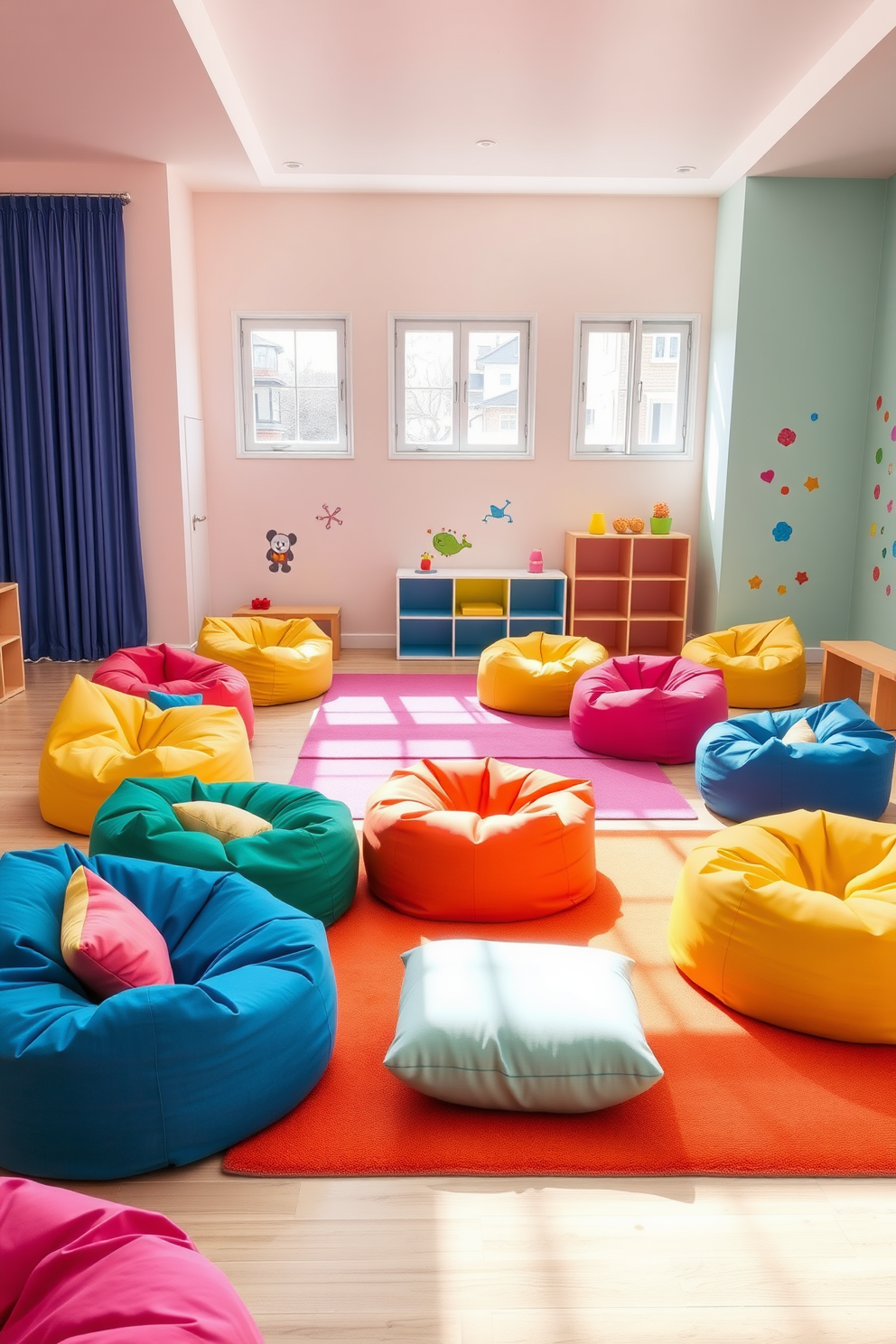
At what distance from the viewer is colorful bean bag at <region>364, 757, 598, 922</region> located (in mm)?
2887

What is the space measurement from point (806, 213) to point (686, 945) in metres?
5.10

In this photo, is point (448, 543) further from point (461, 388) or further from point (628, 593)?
point (628, 593)

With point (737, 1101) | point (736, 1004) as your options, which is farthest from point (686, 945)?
point (737, 1101)

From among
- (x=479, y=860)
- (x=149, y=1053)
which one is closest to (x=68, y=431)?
(x=479, y=860)

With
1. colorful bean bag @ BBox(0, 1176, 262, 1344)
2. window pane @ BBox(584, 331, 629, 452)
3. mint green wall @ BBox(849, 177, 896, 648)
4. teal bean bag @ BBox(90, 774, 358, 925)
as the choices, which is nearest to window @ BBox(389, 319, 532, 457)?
window pane @ BBox(584, 331, 629, 452)

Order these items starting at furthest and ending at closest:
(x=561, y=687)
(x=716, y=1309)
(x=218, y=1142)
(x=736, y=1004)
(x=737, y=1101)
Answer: (x=561, y=687), (x=736, y=1004), (x=737, y=1101), (x=218, y=1142), (x=716, y=1309)

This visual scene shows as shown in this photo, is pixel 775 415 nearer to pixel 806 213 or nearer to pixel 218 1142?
pixel 806 213

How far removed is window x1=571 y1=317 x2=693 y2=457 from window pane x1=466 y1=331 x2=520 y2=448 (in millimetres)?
417

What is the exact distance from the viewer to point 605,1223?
1.83 metres

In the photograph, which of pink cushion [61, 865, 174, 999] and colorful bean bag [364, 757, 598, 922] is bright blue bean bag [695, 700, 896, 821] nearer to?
colorful bean bag [364, 757, 598, 922]

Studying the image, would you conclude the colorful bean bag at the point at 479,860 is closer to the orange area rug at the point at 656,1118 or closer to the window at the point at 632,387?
the orange area rug at the point at 656,1118

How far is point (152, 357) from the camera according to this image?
19.9 ft

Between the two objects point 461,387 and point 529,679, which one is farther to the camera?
point 461,387

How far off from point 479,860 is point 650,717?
1754mm
